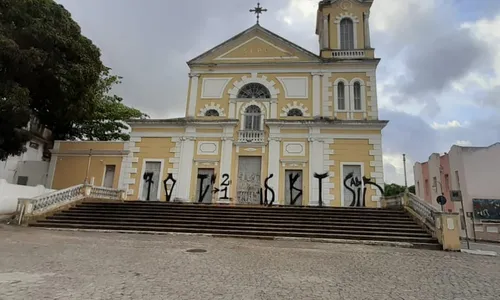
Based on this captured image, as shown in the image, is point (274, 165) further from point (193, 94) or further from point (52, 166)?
point (52, 166)

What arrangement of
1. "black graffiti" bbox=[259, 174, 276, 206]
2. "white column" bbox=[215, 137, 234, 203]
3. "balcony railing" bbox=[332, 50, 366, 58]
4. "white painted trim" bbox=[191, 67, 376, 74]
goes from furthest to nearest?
"balcony railing" bbox=[332, 50, 366, 58] < "white painted trim" bbox=[191, 67, 376, 74] < "white column" bbox=[215, 137, 234, 203] < "black graffiti" bbox=[259, 174, 276, 206]

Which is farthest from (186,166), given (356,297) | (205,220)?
(356,297)

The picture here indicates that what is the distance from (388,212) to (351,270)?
817 cm

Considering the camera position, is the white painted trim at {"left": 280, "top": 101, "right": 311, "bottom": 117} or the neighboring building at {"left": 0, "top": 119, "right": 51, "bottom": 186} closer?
the neighboring building at {"left": 0, "top": 119, "right": 51, "bottom": 186}

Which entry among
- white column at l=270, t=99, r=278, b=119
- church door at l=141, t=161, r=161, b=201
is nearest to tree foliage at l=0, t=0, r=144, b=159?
church door at l=141, t=161, r=161, b=201

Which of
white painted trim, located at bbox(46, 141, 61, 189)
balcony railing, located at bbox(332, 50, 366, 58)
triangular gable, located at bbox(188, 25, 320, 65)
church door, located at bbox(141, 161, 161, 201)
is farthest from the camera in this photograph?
triangular gable, located at bbox(188, 25, 320, 65)

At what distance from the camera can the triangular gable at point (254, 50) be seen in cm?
2084

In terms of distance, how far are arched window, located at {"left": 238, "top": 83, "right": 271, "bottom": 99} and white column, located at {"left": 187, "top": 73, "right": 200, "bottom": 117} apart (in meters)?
2.90

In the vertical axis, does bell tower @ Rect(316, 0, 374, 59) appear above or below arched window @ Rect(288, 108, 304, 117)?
above

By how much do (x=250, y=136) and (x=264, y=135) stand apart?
84cm

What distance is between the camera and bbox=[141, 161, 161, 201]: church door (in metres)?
18.7

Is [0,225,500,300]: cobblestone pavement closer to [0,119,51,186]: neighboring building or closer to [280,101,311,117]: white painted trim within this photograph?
[280,101,311,117]: white painted trim

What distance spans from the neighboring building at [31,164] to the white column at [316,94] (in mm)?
16693

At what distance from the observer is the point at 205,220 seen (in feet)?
A: 41.5
